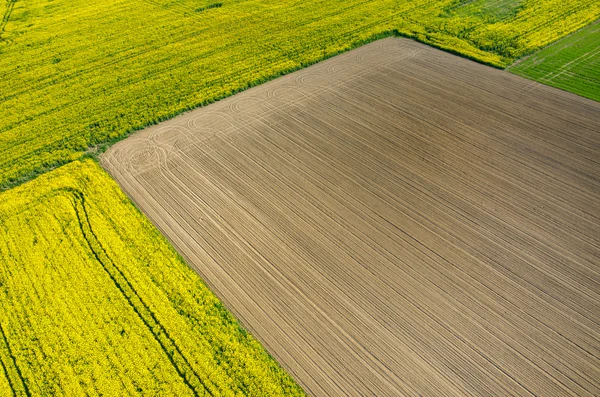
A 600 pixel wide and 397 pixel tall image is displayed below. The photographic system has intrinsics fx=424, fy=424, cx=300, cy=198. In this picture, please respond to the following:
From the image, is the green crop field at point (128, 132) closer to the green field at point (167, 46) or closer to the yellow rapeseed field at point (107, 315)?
the yellow rapeseed field at point (107, 315)

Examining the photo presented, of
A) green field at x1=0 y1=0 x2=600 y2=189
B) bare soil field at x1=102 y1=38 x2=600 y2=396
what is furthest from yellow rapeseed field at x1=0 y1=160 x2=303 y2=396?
green field at x1=0 y1=0 x2=600 y2=189

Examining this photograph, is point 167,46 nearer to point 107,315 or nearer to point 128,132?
point 128,132

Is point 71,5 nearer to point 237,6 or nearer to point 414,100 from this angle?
point 237,6

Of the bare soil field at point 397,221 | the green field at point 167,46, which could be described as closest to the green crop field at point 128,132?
the green field at point 167,46

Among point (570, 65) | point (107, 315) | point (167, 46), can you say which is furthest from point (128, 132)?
point (570, 65)

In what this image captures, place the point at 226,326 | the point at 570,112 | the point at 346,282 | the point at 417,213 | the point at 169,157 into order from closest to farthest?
the point at 226,326 → the point at 346,282 → the point at 417,213 → the point at 169,157 → the point at 570,112

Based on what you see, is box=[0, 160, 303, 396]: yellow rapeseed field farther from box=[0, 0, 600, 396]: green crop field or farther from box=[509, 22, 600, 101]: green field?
box=[509, 22, 600, 101]: green field

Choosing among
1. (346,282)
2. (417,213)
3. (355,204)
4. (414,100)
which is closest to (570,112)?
(414,100)
